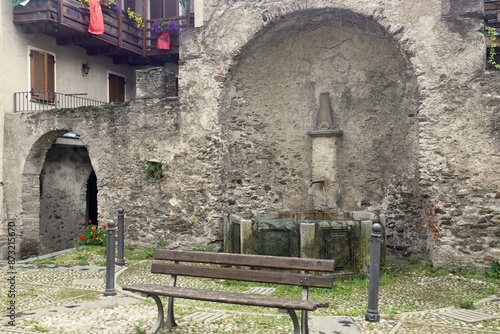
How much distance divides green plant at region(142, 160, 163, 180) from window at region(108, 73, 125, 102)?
6424 millimetres

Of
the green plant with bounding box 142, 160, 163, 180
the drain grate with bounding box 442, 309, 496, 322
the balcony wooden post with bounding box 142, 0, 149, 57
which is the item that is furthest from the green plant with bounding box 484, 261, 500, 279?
the balcony wooden post with bounding box 142, 0, 149, 57

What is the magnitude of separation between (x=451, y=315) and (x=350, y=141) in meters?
4.73

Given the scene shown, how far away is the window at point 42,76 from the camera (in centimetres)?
1209

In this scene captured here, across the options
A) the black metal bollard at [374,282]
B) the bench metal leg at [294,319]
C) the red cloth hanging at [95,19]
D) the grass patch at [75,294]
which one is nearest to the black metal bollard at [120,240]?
the grass patch at [75,294]

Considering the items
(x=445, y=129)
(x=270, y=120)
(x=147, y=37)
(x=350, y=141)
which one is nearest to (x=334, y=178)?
(x=350, y=141)

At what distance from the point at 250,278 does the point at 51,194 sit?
9783 mm

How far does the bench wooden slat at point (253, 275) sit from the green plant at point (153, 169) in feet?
15.7

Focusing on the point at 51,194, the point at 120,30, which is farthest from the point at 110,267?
the point at 120,30

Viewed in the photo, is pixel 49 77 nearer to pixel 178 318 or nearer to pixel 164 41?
pixel 164 41

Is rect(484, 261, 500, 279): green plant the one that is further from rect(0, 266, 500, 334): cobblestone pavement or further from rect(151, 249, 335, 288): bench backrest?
rect(151, 249, 335, 288): bench backrest

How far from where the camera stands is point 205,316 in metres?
4.68

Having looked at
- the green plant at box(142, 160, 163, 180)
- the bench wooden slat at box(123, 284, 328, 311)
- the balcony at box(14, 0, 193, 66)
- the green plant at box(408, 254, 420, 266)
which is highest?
the balcony at box(14, 0, 193, 66)

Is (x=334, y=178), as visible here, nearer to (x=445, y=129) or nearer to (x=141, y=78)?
(x=445, y=129)

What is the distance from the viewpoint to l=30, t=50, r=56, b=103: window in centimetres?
1209
